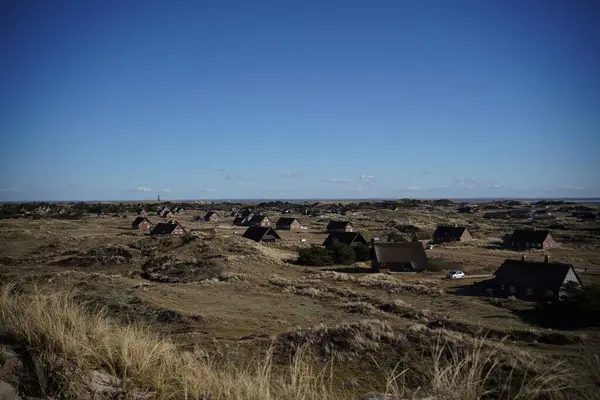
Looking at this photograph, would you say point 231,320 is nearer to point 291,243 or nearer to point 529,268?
point 529,268

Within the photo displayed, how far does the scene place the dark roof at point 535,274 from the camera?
34250 mm

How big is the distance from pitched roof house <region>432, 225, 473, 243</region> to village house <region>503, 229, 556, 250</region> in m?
7.77

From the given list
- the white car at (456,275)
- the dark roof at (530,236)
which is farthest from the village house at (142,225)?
the dark roof at (530,236)

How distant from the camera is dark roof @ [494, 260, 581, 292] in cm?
3425

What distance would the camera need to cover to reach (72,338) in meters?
4.80

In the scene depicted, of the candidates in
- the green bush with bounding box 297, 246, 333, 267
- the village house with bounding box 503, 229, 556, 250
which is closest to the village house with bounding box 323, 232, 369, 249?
the green bush with bounding box 297, 246, 333, 267

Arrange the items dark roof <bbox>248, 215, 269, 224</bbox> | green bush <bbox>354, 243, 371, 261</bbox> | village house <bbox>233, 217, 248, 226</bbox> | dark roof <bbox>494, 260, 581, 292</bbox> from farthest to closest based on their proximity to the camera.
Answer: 1. village house <bbox>233, 217, 248, 226</bbox>
2. dark roof <bbox>248, 215, 269, 224</bbox>
3. green bush <bbox>354, 243, 371, 261</bbox>
4. dark roof <bbox>494, 260, 581, 292</bbox>

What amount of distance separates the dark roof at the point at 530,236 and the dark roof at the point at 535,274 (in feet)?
118

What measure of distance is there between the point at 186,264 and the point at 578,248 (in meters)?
63.0

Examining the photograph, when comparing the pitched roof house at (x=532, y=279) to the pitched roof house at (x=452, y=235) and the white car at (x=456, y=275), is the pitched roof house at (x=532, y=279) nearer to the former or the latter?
the white car at (x=456, y=275)

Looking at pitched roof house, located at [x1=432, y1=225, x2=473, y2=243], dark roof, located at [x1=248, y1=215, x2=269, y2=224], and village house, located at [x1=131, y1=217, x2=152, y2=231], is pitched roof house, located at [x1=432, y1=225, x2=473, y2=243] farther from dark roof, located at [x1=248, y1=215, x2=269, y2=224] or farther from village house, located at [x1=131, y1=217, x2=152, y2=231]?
village house, located at [x1=131, y1=217, x2=152, y2=231]

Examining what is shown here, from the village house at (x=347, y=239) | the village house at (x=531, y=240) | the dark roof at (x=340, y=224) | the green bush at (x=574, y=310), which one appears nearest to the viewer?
the green bush at (x=574, y=310)

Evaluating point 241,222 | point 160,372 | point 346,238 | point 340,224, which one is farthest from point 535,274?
point 241,222

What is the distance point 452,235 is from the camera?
258 ft
